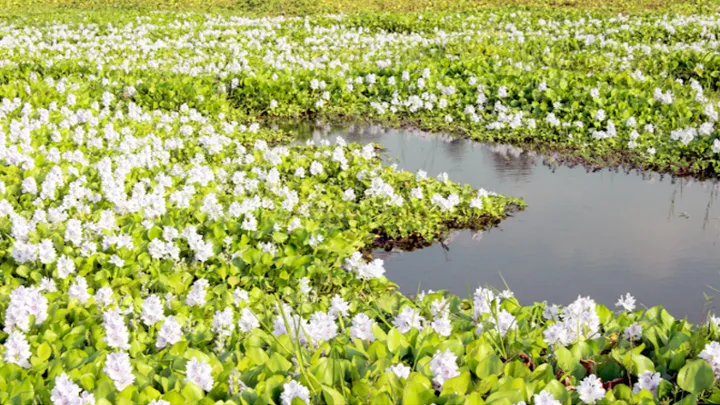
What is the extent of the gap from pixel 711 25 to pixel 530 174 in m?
10.0

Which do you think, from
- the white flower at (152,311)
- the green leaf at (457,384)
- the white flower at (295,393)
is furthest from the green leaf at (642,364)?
the white flower at (152,311)

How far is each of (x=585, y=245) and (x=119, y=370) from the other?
180 inches

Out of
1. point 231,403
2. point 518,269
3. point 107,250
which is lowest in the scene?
point 518,269

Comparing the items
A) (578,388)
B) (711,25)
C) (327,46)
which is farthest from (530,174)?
(711,25)

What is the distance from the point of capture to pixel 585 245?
658cm

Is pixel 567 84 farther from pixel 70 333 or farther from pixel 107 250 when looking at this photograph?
pixel 70 333

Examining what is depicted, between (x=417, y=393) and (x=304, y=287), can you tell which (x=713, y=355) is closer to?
(x=417, y=393)

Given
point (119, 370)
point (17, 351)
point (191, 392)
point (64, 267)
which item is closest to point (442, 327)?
point (191, 392)

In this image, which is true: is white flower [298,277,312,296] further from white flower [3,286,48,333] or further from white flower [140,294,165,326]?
white flower [3,286,48,333]

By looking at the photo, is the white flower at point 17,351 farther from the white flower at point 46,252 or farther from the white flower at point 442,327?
the white flower at point 442,327

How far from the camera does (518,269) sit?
6.21 m

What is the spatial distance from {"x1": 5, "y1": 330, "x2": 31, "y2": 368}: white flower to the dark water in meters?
3.16

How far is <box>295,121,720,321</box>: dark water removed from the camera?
5883mm

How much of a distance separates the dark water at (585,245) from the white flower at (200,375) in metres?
3.00
